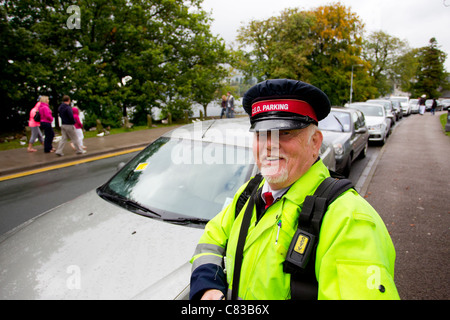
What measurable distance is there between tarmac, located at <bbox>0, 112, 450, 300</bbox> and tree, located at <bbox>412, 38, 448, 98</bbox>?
2633 inches

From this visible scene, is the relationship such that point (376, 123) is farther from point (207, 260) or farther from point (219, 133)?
point (207, 260)

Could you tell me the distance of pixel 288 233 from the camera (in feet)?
3.99

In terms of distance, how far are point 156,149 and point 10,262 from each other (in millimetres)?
1731

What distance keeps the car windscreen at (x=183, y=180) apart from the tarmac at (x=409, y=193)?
2055 millimetres

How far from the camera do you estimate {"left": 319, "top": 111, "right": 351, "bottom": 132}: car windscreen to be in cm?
802

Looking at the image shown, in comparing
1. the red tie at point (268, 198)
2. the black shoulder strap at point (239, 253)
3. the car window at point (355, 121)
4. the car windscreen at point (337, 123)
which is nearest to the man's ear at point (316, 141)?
the red tie at point (268, 198)

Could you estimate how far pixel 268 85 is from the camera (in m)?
1.51

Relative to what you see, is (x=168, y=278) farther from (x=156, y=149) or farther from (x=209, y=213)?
(x=156, y=149)

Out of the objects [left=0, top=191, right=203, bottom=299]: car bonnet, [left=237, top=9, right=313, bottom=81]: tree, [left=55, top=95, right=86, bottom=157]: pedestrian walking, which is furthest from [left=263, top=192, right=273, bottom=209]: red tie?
[left=237, top=9, right=313, bottom=81]: tree

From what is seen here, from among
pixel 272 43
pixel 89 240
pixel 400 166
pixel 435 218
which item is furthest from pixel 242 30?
pixel 89 240

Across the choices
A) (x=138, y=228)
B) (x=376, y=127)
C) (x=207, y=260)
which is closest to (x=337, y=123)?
(x=376, y=127)

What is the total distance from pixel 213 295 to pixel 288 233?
45 cm

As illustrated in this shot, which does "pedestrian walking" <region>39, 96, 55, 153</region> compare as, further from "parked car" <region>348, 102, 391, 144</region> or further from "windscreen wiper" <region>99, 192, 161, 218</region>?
"parked car" <region>348, 102, 391, 144</region>

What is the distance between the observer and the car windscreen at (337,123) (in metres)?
8.02
